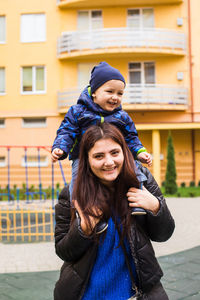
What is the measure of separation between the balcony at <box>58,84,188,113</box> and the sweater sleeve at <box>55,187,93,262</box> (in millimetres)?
17875

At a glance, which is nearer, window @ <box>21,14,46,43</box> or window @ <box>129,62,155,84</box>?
window @ <box>129,62,155,84</box>

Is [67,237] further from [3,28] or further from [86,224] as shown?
[3,28]

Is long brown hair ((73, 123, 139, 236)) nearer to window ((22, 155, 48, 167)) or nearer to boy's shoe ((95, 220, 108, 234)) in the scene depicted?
boy's shoe ((95, 220, 108, 234))

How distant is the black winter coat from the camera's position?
5.99 feet

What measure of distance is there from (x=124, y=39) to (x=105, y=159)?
19.0 meters

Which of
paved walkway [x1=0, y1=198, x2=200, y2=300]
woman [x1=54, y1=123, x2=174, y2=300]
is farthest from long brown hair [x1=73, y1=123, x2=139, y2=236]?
paved walkway [x1=0, y1=198, x2=200, y2=300]

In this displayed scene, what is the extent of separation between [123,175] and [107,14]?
67.9 ft

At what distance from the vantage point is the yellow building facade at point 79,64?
2056 cm

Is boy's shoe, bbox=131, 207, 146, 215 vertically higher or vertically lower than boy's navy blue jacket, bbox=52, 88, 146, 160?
lower

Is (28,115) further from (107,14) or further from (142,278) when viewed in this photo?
(142,278)

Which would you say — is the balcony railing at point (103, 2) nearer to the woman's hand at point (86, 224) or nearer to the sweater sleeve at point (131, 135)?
the sweater sleeve at point (131, 135)

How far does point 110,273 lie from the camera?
6.25ft

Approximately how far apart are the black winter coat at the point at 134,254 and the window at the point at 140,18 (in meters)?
20.5

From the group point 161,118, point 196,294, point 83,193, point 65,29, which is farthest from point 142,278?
point 65,29
